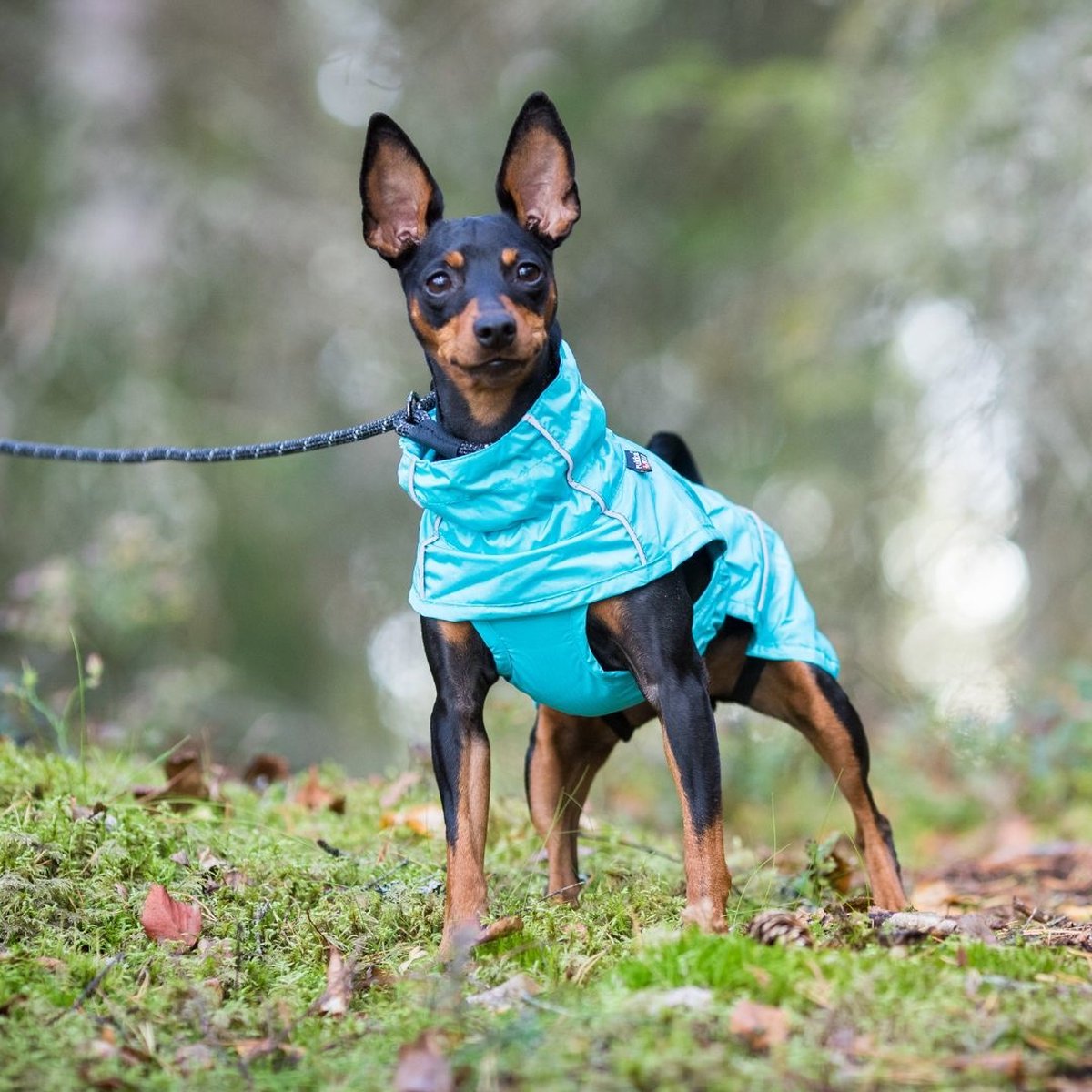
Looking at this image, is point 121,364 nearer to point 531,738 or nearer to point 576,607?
point 531,738

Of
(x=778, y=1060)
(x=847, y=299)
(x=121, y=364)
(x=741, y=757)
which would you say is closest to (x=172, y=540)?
(x=121, y=364)

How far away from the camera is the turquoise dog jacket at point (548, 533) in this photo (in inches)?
127

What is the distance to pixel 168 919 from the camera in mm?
3070

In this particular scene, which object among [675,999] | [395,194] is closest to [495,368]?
[395,194]

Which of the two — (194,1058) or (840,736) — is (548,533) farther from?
(194,1058)

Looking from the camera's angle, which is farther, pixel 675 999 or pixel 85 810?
pixel 85 810

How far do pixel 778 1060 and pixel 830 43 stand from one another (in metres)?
7.02

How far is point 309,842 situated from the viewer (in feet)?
12.8

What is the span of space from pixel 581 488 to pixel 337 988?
135cm

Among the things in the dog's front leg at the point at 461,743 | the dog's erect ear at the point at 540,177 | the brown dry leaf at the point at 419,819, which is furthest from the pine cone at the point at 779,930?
the dog's erect ear at the point at 540,177

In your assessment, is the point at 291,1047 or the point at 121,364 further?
the point at 121,364

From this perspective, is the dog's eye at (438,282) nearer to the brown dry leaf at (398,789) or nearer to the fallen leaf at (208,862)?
the fallen leaf at (208,862)

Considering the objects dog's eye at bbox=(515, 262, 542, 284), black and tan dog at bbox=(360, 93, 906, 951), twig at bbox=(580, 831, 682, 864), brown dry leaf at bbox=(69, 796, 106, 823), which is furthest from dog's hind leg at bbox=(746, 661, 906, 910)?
brown dry leaf at bbox=(69, 796, 106, 823)

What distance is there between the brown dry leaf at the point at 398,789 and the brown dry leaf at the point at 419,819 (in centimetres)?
17
